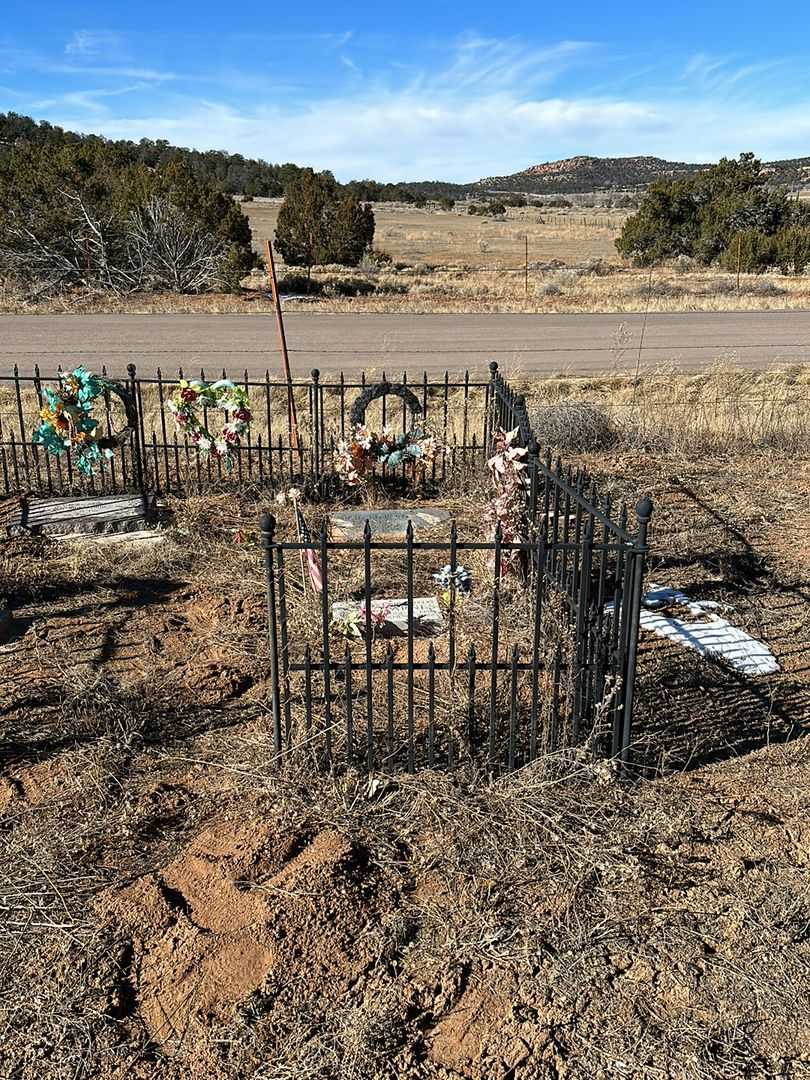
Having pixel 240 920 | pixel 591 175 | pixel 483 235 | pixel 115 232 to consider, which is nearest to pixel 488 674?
pixel 240 920

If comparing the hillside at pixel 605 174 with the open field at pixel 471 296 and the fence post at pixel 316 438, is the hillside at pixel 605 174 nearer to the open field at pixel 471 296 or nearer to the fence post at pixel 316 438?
the open field at pixel 471 296

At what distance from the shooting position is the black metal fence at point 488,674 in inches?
137

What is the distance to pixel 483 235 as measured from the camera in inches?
1978

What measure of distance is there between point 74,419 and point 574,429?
15.8 feet

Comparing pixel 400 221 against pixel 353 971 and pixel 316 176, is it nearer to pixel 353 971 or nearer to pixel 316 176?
pixel 316 176

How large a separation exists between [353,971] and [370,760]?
3.24ft

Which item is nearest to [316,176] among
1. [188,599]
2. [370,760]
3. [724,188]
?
[724,188]

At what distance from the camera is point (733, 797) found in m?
3.57

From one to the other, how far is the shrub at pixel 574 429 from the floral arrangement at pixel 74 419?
4369mm

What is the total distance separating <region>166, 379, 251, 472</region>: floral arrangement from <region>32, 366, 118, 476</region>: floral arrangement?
2.05ft

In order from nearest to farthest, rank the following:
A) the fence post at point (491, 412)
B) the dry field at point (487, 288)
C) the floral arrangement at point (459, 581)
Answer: the floral arrangement at point (459, 581) → the fence post at point (491, 412) → the dry field at point (487, 288)

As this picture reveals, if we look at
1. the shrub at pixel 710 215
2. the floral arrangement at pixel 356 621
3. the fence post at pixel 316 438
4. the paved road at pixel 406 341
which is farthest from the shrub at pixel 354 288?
the floral arrangement at pixel 356 621

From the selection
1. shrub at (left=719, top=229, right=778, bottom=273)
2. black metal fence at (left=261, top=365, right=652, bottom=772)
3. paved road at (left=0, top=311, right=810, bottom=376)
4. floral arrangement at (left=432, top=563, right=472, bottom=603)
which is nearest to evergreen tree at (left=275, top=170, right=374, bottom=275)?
paved road at (left=0, top=311, right=810, bottom=376)

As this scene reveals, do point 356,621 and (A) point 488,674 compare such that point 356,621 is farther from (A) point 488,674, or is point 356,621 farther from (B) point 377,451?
(B) point 377,451
